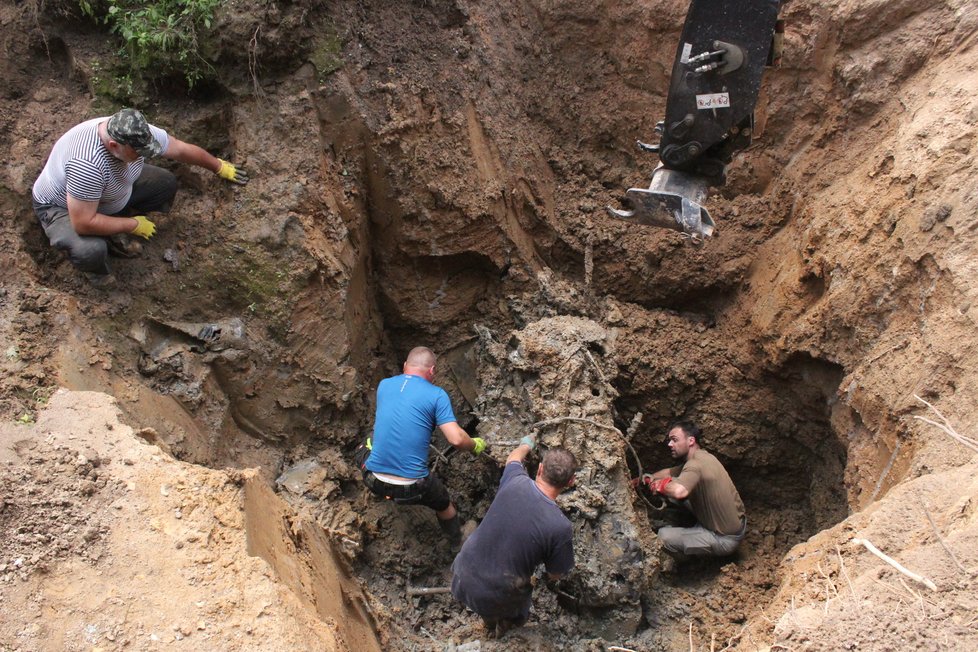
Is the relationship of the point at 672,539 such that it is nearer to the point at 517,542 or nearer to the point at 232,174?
the point at 517,542

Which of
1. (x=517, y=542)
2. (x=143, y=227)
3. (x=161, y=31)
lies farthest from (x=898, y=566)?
(x=161, y=31)

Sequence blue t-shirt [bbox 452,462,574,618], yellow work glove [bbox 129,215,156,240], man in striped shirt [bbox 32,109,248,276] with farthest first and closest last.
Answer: yellow work glove [bbox 129,215,156,240], man in striped shirt [bbox 32,109,248,276], blue t-shirt [bbox 452,462,574,618]

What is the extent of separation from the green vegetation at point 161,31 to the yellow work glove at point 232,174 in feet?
1.68

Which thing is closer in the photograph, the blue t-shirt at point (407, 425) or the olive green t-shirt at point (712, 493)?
the blue t-shirt at point (407, 425)

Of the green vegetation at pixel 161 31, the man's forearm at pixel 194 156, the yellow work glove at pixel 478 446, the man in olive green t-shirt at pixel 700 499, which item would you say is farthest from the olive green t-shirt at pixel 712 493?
the green vegetation at pixel 161 31

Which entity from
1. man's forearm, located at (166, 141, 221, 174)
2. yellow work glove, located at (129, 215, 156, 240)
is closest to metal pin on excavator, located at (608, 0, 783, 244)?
man's forearm, located at (166, 141, 221, 174)

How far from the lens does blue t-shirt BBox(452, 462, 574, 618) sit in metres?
3.43

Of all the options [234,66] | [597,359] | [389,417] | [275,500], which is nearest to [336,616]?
[275,500]

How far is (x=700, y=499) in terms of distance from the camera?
14.7ft

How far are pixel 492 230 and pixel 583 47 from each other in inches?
60.8

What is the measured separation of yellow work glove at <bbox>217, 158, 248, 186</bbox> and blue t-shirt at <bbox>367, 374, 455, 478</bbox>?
1526 mm

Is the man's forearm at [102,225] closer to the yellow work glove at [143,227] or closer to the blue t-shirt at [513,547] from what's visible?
the yellow work glove at [143,227]

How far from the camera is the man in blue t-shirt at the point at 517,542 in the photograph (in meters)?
3.44

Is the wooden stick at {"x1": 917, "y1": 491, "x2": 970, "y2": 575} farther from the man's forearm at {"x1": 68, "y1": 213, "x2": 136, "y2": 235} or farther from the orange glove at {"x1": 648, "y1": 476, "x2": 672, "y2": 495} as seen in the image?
the man's forearm at {"x1": 68, "y1": 213, "x2": 136, "y2": 235}
